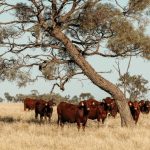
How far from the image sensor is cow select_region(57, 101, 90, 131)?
20.7 m

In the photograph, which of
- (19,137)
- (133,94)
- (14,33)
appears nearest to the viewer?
(19,137)

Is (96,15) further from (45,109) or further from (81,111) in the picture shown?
(45,109)

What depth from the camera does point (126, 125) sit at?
69.6 feet

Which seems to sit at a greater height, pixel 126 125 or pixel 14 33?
pixel 14 33

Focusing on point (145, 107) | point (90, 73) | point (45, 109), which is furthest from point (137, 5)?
point (145, 107)

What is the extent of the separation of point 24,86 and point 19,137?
5.27 metres

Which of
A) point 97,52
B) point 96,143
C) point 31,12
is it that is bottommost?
point 96,143

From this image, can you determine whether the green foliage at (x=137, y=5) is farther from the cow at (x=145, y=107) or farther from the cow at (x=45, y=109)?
the cow at (x=145, y=107)

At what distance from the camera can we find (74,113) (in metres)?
21.3

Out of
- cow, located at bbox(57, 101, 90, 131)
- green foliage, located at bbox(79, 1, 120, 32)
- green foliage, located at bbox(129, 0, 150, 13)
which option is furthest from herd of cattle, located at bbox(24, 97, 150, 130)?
green foliage, located at bbox(129, 0, 150, 13)

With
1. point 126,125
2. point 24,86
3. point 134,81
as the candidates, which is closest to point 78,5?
point 24,86

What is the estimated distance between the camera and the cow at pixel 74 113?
67.9 ft

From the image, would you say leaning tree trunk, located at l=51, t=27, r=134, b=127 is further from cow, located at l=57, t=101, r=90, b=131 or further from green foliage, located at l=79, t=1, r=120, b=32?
cow, located at l=57, t=101, r=90, b=131

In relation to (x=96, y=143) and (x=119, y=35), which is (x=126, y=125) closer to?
(x=119, y=35)
